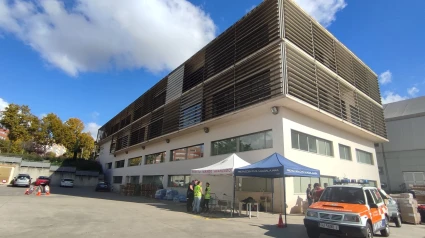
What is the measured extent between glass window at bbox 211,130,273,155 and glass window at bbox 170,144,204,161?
158 centimetres

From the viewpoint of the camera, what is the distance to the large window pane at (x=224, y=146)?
1720cm

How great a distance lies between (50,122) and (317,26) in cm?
5378

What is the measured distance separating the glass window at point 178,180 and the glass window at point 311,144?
9874 mm

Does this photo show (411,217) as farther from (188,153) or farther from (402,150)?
(402,150)

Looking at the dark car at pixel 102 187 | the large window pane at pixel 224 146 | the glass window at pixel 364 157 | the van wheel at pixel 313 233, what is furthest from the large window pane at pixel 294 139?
the dark car at pixel 102 187

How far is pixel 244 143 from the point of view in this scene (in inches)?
644

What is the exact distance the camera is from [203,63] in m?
20.5

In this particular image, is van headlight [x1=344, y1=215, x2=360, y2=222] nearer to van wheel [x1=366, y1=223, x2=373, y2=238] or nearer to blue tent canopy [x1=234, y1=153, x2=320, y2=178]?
van wheel [x1=366, y1=223, x2=373, y2=238]

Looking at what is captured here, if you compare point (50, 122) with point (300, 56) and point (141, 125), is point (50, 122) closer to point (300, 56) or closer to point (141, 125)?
point (141, 125)

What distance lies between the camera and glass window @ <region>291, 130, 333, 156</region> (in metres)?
15.0

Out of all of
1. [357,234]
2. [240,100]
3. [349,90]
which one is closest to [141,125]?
[240,100]

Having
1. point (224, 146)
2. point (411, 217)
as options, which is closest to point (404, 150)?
point (411, 217)

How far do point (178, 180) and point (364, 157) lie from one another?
56.0ft

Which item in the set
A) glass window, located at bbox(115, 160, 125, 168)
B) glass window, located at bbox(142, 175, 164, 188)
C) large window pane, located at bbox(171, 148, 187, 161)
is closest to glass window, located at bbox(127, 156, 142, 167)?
glass window, located at bbox(142, 175, 164, 188)
